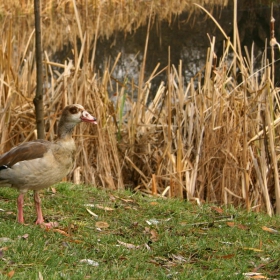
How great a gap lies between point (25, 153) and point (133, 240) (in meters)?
1.14

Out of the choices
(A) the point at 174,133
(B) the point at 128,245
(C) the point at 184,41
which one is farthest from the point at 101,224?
(C) the point at 184,41

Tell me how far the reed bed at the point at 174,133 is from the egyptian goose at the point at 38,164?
2114mm

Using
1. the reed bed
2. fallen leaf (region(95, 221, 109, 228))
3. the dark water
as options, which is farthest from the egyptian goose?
the dark water

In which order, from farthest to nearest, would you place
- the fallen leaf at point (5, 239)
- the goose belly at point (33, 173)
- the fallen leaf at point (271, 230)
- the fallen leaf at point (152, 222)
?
the fallen leaf at point (271, 230) < the fallen leaf at point (152, 222) < the goose belly at point (33, 173) < the fallen leaf at point (5, 239)

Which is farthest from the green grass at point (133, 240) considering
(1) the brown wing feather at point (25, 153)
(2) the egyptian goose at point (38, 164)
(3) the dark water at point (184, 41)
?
(3) the dark water at point (184, 41)

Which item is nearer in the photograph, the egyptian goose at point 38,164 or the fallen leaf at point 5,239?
the fallen leaf at point 5,239

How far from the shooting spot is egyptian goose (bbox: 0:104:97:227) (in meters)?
4.86

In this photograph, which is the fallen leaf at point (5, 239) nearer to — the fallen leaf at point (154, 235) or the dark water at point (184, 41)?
the fallen leaf at point (154, 235)

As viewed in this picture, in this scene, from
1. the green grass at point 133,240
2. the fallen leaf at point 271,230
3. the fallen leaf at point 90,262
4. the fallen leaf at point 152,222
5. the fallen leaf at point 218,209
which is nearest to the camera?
the green grass at point 133,240

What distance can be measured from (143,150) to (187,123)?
718mm

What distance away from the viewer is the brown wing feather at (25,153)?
4.90m

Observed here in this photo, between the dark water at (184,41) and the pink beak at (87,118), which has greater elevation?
the pink beak at (87,118)

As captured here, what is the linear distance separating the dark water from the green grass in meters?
7.24

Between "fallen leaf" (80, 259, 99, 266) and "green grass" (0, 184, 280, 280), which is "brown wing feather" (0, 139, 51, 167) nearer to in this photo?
"green grass" (0, 184, 280, 280)
